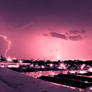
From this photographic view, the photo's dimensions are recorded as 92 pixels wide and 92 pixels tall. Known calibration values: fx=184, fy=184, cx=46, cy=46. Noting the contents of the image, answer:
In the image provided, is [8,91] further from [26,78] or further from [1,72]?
[1,72]

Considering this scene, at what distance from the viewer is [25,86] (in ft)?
12.2

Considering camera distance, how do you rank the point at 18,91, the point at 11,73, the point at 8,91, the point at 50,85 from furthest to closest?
→ the point at 11,73
the point at 50,85
the point at 18,91
the point at 8,91

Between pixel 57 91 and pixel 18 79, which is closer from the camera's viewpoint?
pixel 57 91

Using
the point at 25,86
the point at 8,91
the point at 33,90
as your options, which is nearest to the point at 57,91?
the point at 33,90

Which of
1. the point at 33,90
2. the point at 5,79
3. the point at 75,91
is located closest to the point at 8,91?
the point at 33,90

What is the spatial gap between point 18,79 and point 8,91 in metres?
1.30

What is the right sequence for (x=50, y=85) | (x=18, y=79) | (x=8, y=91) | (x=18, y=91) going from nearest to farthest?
(x=8, y=91) → (x=18, y=91) → (x=50, y=85) → (x=18, y=79)

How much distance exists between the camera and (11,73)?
4.91 meters

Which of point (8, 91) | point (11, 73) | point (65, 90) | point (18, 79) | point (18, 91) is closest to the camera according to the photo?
point (8, 91)

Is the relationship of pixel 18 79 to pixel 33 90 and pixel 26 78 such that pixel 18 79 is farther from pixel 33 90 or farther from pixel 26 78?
pixel 33 90

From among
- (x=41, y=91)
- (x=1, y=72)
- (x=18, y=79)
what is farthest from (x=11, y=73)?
(x=41, y=91)

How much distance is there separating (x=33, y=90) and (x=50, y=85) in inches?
21.6

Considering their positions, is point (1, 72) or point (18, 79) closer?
point (18, 79)

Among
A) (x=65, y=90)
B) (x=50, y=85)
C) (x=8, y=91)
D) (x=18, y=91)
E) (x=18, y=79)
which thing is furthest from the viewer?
(x=18, y=79)
